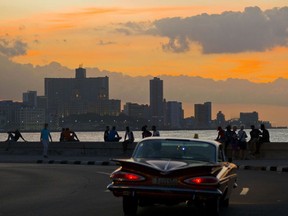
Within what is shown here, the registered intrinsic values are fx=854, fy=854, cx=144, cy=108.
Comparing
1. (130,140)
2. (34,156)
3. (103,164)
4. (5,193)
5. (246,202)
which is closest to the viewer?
(246,202)

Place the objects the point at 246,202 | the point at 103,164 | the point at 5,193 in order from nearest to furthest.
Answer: the point at 246,202 < the point at 5,193 < the point at 103,164

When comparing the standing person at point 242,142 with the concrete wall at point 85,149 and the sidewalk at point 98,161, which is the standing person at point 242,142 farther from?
the sidewalk at point 98,161

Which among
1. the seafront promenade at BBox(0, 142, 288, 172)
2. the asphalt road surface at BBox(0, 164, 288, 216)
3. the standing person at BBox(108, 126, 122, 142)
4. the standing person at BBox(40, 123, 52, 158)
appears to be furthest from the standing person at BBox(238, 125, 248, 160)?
the standing person at BBox(40, 123, 52, 158)

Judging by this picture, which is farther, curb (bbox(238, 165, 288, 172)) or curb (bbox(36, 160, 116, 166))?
curb (bbox(36, 160, 116, 166))

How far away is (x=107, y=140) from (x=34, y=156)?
13.2 ft

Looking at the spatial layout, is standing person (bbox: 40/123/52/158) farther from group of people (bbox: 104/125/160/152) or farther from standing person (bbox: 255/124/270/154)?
standing person (bbox: 255/124/270/154)

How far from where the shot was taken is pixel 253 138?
3909cm

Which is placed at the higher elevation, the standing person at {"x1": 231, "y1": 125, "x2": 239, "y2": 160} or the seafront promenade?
the standing person at {"x1": 231, "y1": 125, "x2": 239, "y2": 160}

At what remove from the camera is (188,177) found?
1441 centimetres

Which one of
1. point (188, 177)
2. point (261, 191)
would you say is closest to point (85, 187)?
point (261, 191)

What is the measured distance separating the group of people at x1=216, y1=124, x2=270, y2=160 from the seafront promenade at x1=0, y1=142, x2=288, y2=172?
15.9 inches

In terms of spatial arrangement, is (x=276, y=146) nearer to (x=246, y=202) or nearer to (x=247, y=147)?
(x=247, y=147)

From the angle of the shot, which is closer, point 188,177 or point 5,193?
point 188,177

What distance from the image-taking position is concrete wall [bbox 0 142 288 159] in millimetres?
39531
